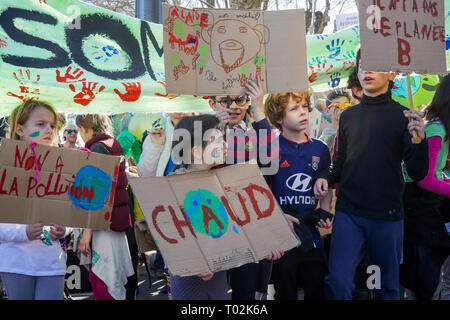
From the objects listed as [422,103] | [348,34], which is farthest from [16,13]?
[422,103]

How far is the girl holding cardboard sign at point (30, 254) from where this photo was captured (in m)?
2.56

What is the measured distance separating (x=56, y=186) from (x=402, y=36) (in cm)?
210

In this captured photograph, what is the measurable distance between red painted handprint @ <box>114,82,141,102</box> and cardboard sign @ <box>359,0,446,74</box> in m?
1.71

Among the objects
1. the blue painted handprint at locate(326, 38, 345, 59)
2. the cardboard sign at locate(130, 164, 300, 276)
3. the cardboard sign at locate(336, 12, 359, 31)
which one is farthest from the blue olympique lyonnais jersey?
the cardboard sign at locate(336, 12, 359, 31)

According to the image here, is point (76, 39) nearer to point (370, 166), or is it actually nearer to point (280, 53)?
point (280, 53)

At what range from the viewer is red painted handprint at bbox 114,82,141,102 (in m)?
3.66

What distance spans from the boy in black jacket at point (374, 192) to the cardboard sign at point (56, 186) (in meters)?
1.21

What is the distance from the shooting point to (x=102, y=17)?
3588mm

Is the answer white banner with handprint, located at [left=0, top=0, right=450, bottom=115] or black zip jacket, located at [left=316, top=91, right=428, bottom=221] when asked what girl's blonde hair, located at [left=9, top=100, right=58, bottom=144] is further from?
black zip jacket, located at [left=316, top=91, right=428, bottom=221]

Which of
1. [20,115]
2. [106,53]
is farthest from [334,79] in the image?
[20,115]

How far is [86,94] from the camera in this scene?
3539mm

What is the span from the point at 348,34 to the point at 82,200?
3.01 m
